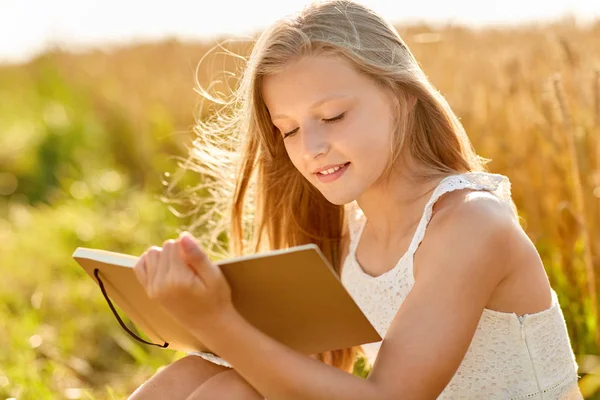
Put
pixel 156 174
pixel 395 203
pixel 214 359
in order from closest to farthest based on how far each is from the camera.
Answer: pixel 214 359 < pixel 395 203 < pixel 156 174

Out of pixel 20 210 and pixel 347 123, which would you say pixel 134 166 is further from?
pixel 347 123

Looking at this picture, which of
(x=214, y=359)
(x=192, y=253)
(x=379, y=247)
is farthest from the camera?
(x=379, y=247)

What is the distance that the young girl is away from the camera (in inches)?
61.9

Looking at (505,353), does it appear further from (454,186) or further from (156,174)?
(156,174)

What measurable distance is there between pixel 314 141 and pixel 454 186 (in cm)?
31

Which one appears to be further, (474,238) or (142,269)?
(474,238)

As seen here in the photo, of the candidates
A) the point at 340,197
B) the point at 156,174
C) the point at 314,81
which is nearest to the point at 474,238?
the point at 340,197

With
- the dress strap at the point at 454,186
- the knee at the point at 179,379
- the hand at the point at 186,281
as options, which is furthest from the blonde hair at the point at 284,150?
the hand at the point at 186,281

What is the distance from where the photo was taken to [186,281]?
146 cm

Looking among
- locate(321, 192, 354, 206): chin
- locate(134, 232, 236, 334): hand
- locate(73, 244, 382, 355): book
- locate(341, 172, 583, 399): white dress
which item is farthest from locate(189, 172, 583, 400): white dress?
locate(134, 232, 236, 334): hand

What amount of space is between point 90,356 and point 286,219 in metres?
1.64

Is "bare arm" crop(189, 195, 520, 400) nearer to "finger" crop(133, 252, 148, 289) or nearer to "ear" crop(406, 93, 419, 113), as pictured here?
"finger" crop(133, 252, 148, 289)

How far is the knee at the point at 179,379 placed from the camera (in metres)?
2.00

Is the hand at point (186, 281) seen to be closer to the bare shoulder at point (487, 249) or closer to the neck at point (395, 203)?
the bare shoulder at point (487, 249)
